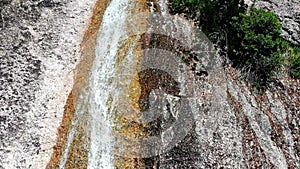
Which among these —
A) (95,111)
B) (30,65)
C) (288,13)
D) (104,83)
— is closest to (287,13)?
(288,13)

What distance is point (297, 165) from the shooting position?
1133 cm

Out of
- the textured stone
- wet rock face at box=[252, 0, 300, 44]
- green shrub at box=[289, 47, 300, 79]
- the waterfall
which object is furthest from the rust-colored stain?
green shrub at box=[289, 47, 300, 79]

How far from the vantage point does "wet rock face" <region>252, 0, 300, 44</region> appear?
538 inches

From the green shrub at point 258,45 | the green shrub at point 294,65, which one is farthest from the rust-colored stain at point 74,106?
the green shrub at point 294,65

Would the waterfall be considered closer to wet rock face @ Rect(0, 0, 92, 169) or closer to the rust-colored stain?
the rust-colored stain

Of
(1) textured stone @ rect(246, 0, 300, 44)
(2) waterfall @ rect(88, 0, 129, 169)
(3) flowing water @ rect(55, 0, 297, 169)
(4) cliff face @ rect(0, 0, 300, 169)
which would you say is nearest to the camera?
(3) flowing water @ rect(55, 0, 297, 169)

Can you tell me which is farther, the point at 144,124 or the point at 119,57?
the point at 119,57

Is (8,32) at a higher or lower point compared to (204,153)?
higher

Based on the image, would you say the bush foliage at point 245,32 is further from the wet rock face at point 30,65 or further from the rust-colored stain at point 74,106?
the wet rock face at point 30,65

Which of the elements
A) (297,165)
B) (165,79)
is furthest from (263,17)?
(297,165)

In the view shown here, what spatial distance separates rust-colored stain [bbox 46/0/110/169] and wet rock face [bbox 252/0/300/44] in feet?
16.9

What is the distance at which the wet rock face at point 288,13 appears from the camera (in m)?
13.7

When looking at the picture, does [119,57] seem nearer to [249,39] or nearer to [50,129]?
[50,129]

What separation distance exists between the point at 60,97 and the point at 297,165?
6.45 m
